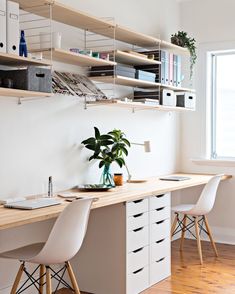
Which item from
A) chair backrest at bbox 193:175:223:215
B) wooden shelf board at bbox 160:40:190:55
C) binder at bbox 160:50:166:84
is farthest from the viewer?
wooden shelf board at bbox 160:40:190:55

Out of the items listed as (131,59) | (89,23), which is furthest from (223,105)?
(89,23)

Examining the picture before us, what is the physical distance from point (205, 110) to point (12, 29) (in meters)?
3.08

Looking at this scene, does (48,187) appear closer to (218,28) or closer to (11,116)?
(11,116)

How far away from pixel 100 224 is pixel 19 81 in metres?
1.30

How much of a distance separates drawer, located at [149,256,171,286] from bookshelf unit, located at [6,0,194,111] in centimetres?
137

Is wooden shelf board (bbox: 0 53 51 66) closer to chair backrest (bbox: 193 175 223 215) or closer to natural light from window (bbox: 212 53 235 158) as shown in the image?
chair backrest (bbox: 193 175 223 215)

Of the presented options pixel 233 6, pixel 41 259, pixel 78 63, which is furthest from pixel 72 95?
pixel 233 6

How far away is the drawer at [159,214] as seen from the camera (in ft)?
13.3

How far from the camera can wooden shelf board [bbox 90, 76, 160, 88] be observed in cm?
417

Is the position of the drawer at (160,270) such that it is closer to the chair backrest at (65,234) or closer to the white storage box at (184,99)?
the chair backrest at (65,234)

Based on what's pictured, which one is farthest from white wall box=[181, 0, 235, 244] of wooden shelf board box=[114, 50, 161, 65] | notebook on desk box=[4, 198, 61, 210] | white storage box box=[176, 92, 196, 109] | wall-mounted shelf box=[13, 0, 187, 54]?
notebook on desk box=[4, 198, 61, 210]

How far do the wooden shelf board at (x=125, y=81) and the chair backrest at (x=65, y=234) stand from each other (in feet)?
4.74

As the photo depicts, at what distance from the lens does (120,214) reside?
146 inches

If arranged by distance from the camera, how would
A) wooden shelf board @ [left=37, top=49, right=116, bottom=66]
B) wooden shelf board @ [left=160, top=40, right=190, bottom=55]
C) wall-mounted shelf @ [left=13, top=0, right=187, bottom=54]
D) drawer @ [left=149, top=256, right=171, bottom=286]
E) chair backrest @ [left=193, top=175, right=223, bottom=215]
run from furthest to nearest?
wooden shelf board @ [left=160, top=40, right=190, bottom=55]
chair backrest @ [left=193, top=175, right=223, bottom=215]
drawer @ [left=149, top=256, right=171, bottom=286]
wooden shelf board @ [left=37, top=49, right=116, bottom=66]
wall-mounted shelf @ [left=13, top=0, right=187, bottom=54]
